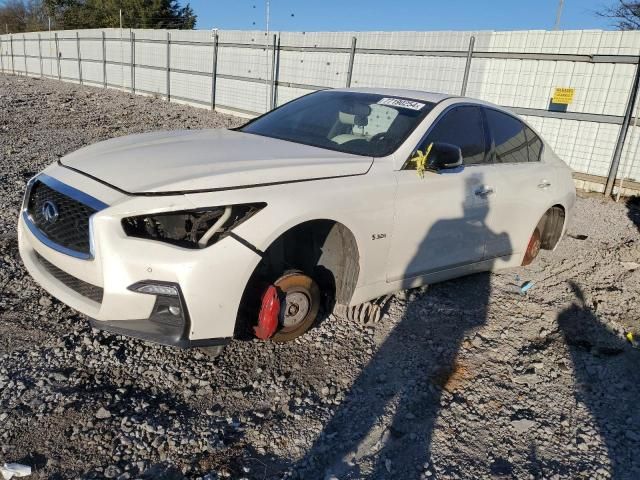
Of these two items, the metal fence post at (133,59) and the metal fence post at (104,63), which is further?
the metal fence post at (104,63)

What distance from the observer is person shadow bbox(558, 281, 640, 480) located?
9.09ft

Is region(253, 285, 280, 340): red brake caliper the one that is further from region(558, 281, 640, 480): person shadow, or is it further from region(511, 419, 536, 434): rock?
region(558, 281, 640, 480): person shadow

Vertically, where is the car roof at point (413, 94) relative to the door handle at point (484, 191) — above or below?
above

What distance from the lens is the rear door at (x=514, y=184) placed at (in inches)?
171

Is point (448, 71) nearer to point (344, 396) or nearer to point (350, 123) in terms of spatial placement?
point (350, 123)

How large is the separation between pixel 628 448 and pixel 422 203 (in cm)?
186

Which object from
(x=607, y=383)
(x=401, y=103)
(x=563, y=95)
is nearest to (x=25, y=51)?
(x=563, y=95)

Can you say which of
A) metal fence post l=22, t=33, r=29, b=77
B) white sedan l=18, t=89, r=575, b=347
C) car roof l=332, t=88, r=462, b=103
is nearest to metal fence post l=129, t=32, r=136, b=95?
metal fence post l=22, t=33, r=29, b=77

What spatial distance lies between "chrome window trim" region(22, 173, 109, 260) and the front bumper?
0.03m

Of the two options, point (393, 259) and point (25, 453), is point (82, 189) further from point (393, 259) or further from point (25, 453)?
point (393, 259)

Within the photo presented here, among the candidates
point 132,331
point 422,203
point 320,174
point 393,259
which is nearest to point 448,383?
point 393,259

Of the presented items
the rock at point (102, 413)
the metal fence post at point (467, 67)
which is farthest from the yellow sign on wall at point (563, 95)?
the rock at point (102, 413)

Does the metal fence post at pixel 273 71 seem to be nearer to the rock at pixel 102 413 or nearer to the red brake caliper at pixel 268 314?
the red brake caliper at pixel 268 314

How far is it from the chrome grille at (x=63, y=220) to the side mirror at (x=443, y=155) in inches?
86.5
